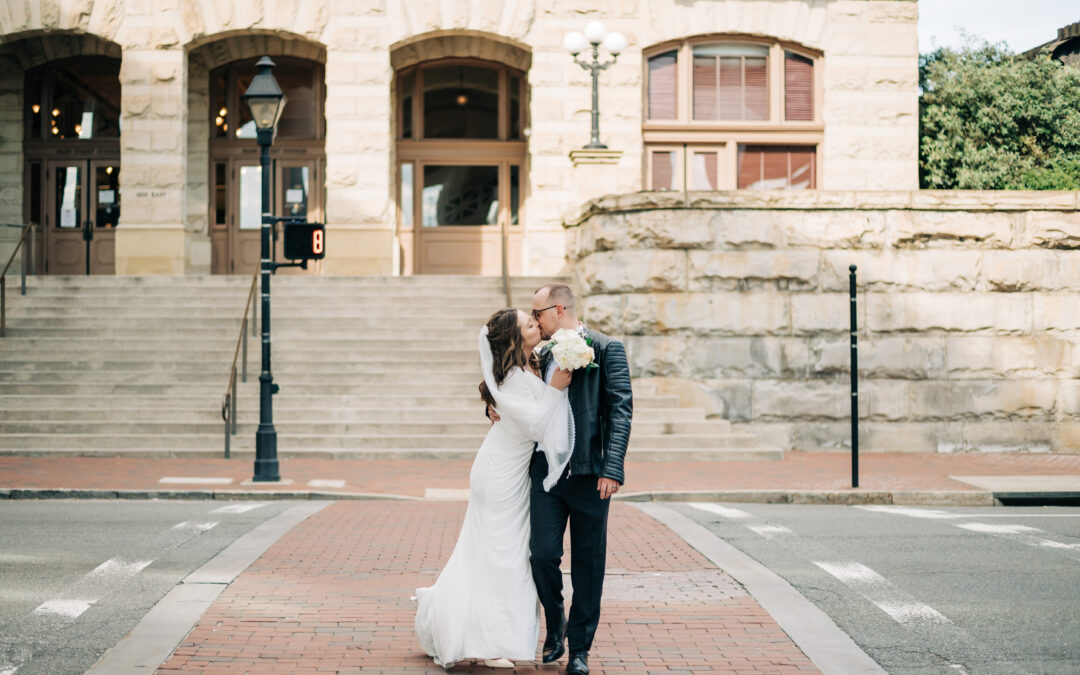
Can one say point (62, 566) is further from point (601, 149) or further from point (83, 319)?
point (601, 149)

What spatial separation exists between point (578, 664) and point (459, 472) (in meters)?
9.32

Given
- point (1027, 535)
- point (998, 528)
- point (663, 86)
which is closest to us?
point (1027, 535)

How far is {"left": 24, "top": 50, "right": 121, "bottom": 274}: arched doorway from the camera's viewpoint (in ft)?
91.1

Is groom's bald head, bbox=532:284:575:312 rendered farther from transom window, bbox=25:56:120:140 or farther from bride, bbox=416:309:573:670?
transom window, bbox=25:56:120:140

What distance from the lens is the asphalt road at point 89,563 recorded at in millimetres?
6406

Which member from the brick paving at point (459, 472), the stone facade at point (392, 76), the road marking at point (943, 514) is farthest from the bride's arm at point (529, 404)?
the stone facade at point (392, 76)

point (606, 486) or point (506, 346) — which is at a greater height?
point (506, 346)

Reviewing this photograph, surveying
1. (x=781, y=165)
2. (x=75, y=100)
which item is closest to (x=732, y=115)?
(x=781, y=165)

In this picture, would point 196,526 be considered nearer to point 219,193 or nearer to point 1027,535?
point 1027,535

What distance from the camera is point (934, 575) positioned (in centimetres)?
831

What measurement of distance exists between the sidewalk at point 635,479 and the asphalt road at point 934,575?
0.77 m

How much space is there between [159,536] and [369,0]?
17700 millimetres

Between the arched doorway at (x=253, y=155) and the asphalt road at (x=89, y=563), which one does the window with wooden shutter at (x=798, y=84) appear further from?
the asphalt road at (x=89, y=563)

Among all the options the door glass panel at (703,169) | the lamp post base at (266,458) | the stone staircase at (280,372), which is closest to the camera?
the lamp post base at (266,458)
